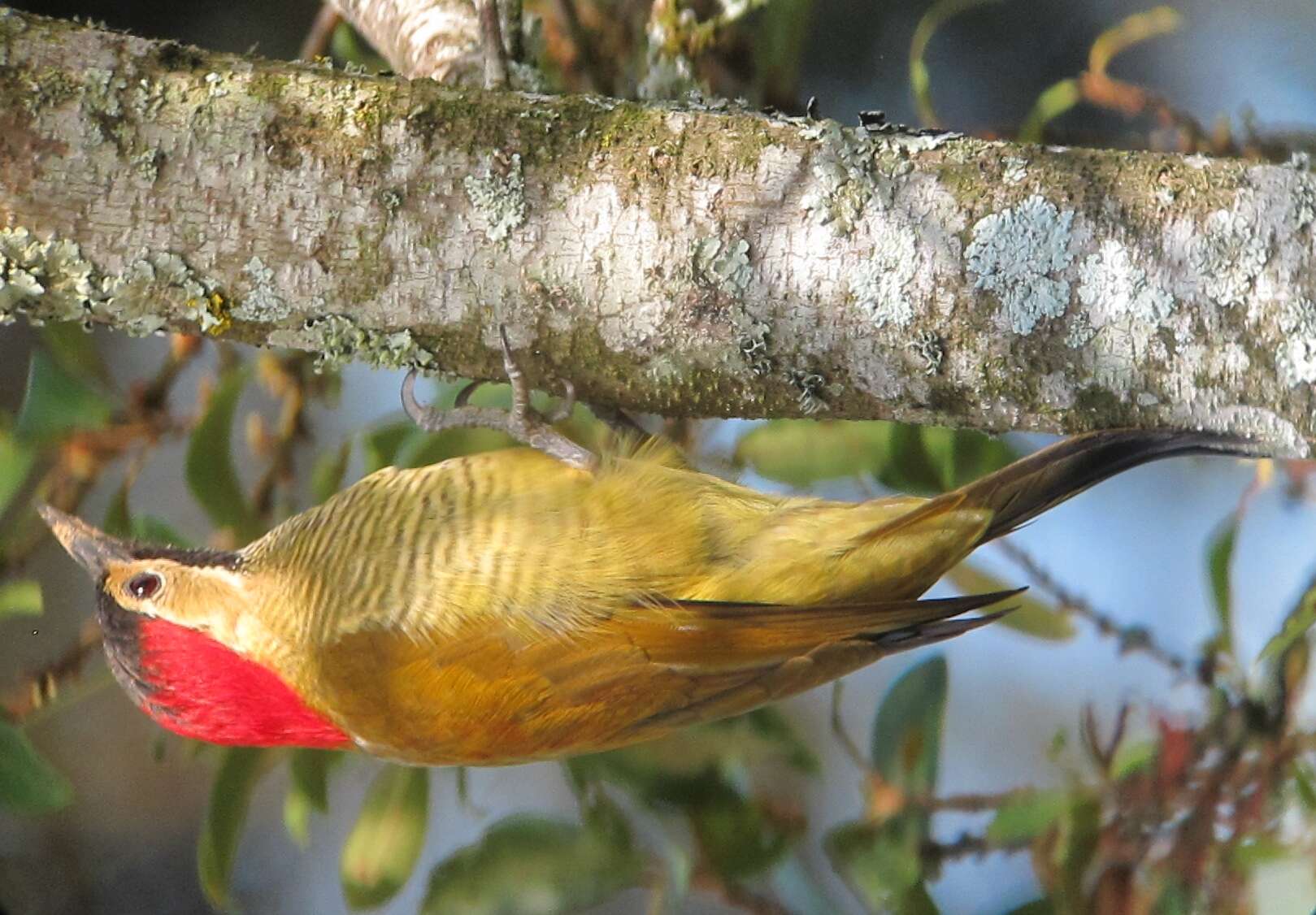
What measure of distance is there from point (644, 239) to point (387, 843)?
3.24ft

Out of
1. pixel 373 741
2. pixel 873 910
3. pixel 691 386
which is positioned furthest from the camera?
pixel 873 910

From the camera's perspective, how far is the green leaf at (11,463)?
128 centimetres

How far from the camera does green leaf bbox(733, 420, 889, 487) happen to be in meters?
1.34

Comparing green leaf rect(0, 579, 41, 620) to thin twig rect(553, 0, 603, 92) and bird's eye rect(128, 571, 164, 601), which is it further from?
thin twig rect(553, 0, 603, 92)

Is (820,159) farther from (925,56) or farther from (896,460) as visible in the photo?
(925,56)

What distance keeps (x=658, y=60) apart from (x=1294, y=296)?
0.84 meters

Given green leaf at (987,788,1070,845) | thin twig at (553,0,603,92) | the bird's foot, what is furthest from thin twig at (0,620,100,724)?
green leaf at (987,788,1070,845)

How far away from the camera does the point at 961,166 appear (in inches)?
30.7

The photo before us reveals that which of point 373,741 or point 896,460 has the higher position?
point 896,460

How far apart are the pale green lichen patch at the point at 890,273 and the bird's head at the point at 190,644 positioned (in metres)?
0.68

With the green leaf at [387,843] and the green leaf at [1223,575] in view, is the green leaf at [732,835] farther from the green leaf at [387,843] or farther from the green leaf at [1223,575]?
the green leaf at [1223,575]

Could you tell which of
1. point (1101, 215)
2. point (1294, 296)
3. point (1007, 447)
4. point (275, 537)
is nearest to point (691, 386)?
point (1101, 215)

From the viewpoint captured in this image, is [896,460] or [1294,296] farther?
[896,460]

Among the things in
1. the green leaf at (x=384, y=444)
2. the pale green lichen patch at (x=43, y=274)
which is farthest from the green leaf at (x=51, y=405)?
the pale green lichen patch at (x=43, y=274)
